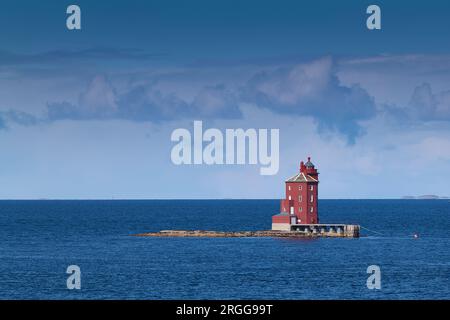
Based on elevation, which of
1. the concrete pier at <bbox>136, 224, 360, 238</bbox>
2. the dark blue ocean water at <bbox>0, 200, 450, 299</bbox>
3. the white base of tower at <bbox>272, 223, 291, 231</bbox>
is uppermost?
the white base of tower at <bbox>272, 223, 291, 231</bbox>

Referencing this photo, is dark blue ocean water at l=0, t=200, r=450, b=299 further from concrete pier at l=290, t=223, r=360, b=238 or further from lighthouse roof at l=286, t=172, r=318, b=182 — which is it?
lighthouse roof at l=286, t=172, r=318, b=182

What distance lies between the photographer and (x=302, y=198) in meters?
145

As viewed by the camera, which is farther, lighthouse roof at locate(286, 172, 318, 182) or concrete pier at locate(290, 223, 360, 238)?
concrete pier at locate(290, 223, 360, 238)

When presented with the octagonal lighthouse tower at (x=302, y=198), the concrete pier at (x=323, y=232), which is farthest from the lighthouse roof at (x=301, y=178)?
the concrete pier at (x=323, y=232)

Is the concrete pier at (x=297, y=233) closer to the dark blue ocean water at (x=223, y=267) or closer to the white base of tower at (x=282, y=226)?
the white base of tower at (x=282, y=226)

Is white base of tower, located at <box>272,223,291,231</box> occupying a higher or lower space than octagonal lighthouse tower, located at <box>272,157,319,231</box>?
lower

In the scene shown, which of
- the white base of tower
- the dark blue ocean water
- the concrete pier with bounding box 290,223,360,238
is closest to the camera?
the dark blue ocean water

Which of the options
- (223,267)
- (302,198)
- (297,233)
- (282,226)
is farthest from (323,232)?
(223,267)

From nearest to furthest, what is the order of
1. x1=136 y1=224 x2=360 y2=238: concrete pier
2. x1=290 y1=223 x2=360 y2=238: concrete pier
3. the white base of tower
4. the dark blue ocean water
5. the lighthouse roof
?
the dark blue ocean water
the lighthouse roof
x1=136 y1=224 x2=360 y2=238: concrete pier
x1=290 y1=223 x2=360 y2=238: concrete pier
the white base of tower

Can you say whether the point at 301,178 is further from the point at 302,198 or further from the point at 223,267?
the point at 223,267

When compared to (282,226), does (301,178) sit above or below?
above

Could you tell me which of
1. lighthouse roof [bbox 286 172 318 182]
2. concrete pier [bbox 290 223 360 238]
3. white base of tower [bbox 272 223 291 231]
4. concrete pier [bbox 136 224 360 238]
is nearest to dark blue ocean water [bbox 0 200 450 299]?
concrete pier [bbox 290 223 360 238]

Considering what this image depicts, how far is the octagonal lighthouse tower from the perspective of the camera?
14388 cm
